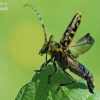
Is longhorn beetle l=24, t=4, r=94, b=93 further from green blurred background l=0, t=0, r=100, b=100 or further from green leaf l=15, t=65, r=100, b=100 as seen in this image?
green blurred background l=0, t=0, r=100, b=100

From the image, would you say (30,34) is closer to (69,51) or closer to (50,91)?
(69,51)

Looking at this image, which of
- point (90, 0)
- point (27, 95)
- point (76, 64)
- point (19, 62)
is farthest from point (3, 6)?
point (27, 95)

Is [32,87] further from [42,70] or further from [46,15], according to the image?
[46,15]

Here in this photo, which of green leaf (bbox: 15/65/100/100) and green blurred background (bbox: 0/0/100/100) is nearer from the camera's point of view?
green leaf (bbox: 15/65/100/100)

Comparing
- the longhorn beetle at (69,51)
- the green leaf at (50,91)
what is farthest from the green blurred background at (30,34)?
the green leaf at (50,91)

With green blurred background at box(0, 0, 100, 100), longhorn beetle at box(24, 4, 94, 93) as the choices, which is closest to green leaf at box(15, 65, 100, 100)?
longhorn beetle at box(24, 4, 94, 93)

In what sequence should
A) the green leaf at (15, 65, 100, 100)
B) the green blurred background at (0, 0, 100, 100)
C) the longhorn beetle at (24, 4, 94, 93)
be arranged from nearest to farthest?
1. the green leaf at (15, 65, 100, 100)
2. the longhorn beetle at (24, 4, 94, 93)
3. the green blurred background at (0, 0, 100, 100)

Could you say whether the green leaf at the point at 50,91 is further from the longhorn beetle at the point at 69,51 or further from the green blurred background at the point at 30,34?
the green blurred background at the point at 30,34
